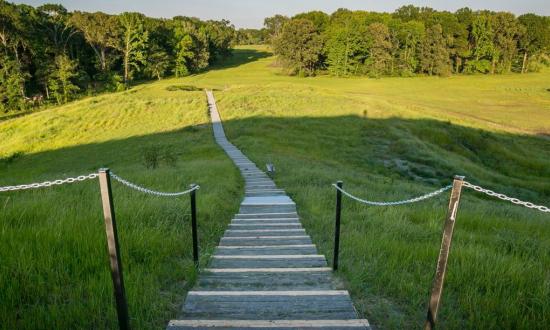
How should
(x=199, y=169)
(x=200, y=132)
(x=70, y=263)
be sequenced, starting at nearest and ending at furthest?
(x=70, y=263) < (x=199, y=169) < (x=200, y=132)

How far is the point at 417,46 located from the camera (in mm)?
91562

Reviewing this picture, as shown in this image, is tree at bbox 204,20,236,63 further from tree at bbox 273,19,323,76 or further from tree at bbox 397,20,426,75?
tree at bbox 397,20,426,75

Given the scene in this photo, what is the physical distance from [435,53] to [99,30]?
77.1 m

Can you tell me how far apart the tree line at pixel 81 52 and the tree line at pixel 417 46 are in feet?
86.5

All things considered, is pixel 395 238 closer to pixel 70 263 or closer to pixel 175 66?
pixel 70 263

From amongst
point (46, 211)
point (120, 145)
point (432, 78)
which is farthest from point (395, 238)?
point (432, 78)

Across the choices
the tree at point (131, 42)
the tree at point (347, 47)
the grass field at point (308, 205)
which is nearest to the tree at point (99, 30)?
the tree at point (131, 42)

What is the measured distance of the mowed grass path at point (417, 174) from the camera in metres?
4.28

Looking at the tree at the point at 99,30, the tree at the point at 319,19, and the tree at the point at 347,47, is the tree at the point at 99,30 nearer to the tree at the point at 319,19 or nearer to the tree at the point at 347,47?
the tree at the point at 347,47

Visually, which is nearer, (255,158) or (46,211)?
(46,211)

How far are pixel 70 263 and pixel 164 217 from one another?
242 cm

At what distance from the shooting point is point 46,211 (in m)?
5.95

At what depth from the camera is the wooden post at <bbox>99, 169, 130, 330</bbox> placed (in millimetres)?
3004

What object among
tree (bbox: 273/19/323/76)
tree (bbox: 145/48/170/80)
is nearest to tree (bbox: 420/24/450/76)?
tree (bbox: 273/19/323/76)
